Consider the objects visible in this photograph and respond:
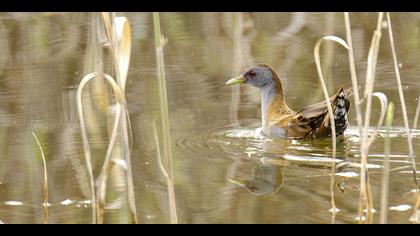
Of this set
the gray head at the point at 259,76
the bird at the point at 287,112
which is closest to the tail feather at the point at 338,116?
the bird at the point at 287,112

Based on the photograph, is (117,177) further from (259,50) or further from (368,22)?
(368,22)

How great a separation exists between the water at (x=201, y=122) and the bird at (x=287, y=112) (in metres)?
0.12

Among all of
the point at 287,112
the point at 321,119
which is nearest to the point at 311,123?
the point at 321,119

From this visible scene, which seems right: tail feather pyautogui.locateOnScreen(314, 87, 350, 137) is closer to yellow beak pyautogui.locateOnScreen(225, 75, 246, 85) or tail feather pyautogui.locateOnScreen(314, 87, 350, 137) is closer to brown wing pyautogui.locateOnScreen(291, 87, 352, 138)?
brown wing pyautogui.locateOnScreen(291, 87, 352, 138)

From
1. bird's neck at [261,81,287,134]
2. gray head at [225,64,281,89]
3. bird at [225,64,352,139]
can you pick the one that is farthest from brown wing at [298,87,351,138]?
gray head at [225,64,281,89]

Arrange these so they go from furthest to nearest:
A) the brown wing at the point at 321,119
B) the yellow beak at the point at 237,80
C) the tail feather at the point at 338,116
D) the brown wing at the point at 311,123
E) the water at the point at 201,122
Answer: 1. the yellow beak at the point at 237,80
2. the brown wing at the point at 311,123
3. the brown wing at the point at 321,119
4. the tail feather at the point at 338,116
5. the water at the point at 201,122

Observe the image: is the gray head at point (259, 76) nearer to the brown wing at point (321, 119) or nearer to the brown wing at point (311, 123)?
the brown wing at point (311, 123)

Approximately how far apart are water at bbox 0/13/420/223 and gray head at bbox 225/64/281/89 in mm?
234

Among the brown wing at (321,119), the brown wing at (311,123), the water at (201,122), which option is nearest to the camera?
the water at (201,122)

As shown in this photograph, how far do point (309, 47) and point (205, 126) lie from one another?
2.58 meters

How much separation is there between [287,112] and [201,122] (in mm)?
806

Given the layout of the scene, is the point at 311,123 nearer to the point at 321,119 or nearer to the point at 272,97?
the point at 321,119

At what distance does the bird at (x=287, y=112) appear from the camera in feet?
21.6

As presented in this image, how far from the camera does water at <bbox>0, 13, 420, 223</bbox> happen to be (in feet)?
17.1
